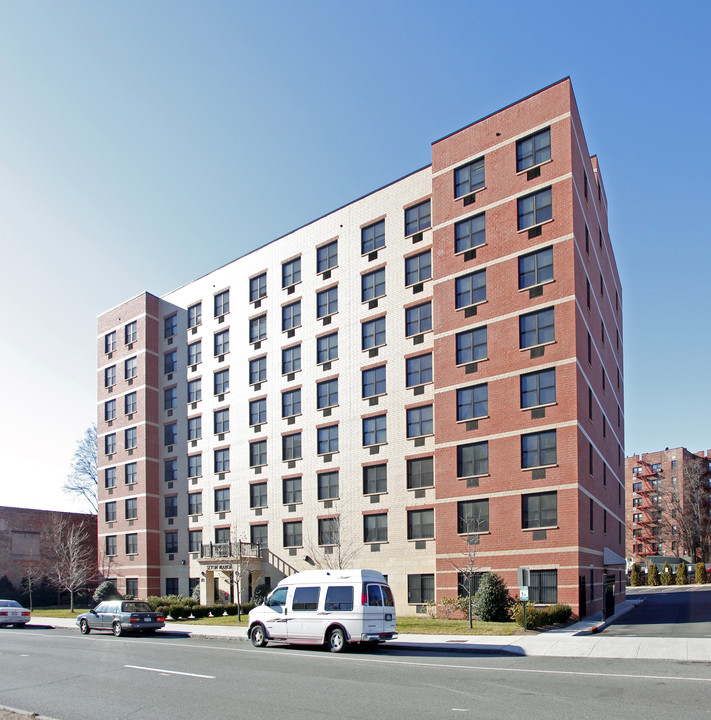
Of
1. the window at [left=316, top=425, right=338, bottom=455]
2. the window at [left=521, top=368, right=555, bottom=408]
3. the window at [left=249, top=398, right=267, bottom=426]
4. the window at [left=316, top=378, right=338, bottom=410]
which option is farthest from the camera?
the window at [left=249, top=398, right=267, bottom=426]

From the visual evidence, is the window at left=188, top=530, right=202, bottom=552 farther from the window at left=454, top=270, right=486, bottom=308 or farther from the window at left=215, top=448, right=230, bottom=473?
the window at left=454, top=270, right=486, bottom=308

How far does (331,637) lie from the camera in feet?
73.5

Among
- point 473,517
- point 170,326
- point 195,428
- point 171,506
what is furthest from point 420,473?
point 170,326

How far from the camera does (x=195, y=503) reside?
53.2 m

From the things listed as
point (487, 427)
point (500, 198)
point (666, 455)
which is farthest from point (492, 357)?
point (666, 455)

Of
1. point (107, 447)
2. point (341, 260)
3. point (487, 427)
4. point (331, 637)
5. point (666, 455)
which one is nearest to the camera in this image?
point (331, 637)

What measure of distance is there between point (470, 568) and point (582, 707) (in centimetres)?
2068

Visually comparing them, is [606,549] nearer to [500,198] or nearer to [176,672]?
[500,198]

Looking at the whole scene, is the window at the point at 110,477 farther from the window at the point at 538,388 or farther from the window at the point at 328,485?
the window at the point at 538,388

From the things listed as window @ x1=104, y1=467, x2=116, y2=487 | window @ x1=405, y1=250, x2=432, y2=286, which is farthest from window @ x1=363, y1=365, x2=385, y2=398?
window @ x1=104, y1=467, x2=116, y2=487

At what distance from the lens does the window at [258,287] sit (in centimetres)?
5025

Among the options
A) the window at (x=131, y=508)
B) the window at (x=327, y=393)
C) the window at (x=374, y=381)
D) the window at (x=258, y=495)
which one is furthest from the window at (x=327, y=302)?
the window at (x=131, y=508)

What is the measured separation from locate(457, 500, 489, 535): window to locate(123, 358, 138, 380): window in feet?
104

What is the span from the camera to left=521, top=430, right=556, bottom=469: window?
33.2m
